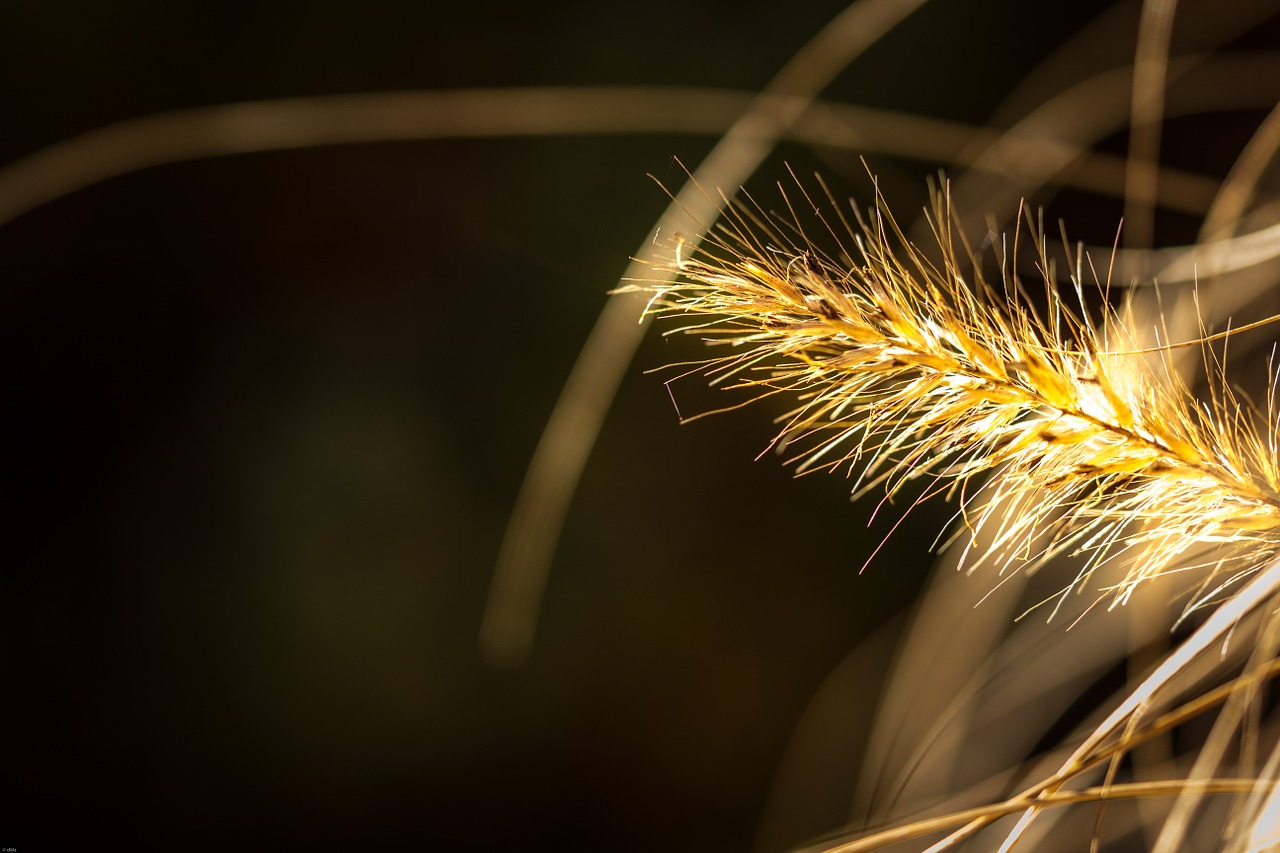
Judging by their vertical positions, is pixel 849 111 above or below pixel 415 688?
above

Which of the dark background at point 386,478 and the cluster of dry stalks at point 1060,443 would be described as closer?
the cluster of dry stalks at point 1060,443

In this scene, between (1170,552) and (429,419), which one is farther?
(429,419)

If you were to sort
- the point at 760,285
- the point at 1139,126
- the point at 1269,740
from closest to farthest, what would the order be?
the point at 760,285, the point at 1269,740, the point at 1139,126

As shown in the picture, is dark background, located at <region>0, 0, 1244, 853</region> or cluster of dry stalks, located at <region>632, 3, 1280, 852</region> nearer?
cluster of dry stalks, located at <region>632, 3, 1280, 852</region>

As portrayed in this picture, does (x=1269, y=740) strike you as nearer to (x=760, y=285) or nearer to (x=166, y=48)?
(x=760, y=285)

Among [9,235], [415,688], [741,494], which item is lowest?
[415,688]

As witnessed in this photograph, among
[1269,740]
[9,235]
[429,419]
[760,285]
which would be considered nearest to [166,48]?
[9,235]

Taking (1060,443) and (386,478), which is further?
(386,478)

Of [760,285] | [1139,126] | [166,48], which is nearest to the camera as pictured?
[760,285]
